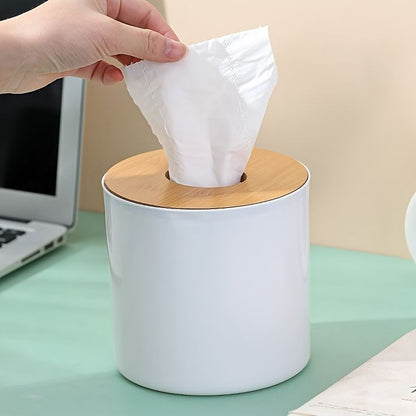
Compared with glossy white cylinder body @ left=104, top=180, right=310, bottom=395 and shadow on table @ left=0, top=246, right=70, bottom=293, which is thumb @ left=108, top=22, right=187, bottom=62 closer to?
glossy white cylinder body @ left=104, top=180, right=310, bottom=395

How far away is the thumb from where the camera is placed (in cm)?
66

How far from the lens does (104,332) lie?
2.70 feet

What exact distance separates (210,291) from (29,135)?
0.44m

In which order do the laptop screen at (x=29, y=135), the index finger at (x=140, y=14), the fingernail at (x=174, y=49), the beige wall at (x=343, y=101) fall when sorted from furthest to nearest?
1. the laptop screen at (x=29, y=135)
2. the beige wall at (x=343, y=101)
3. the index finger at (x=140, y=14)
4. the fingernail at (x=174, y=49)

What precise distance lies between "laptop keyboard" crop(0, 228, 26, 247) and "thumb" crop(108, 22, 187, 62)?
0.35 metres

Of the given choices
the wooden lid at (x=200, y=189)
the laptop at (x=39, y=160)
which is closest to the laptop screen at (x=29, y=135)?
the laptop at (x=39, y=160)

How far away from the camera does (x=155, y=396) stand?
705 millimetres

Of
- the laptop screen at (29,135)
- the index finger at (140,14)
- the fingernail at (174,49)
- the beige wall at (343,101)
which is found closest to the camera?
the fingernail at (174,49)

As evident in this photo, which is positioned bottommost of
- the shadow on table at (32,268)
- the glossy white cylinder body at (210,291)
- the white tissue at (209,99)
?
the shadow on table at (32,268)

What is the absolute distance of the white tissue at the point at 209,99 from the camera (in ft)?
2.19

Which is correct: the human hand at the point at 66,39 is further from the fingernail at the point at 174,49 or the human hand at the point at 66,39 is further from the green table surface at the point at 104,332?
the green table surface at the point at 104,332

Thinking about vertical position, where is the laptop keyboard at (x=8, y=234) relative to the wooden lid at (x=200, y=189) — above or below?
below

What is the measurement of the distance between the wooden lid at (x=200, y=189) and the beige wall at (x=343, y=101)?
209 mm

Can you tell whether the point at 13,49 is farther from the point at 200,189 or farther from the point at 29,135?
the point at 29,135
